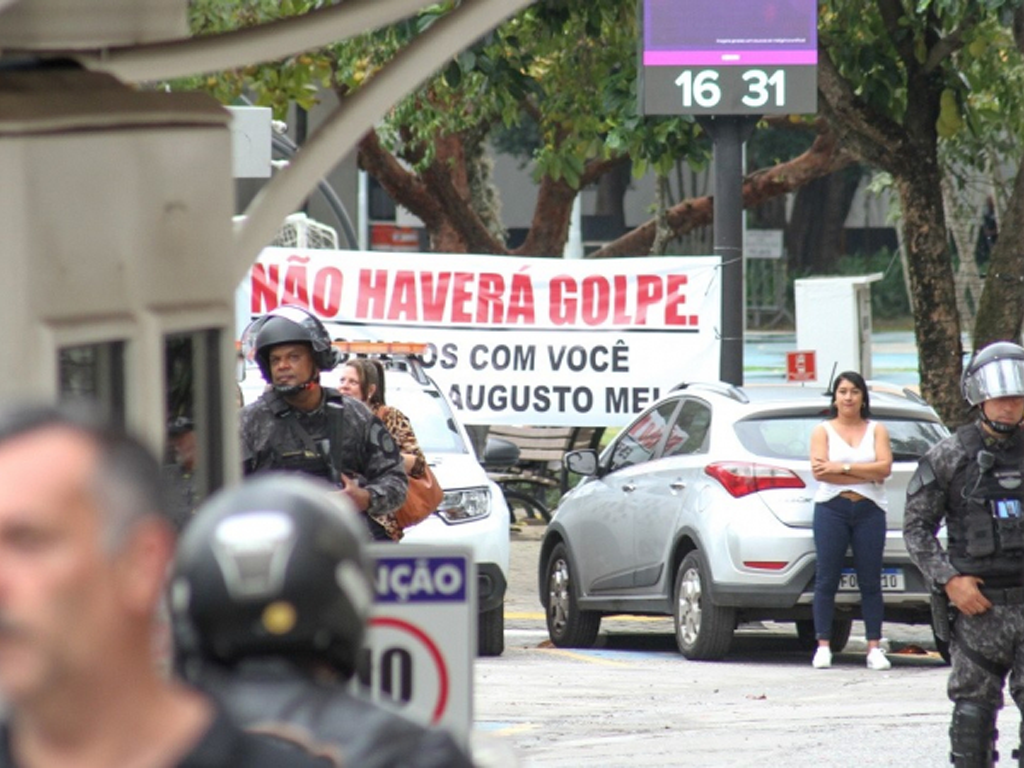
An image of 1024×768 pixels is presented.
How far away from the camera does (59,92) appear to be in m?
4.59

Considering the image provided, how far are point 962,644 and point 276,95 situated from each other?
353 inches

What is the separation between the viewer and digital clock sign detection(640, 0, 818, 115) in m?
14.3

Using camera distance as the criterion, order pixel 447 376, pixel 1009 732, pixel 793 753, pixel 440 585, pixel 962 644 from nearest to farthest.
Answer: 1. pixel 440 585
2. pixel 962 644
3. pixel 793 753
4. pixel 1009 732
5. pixel 447 376

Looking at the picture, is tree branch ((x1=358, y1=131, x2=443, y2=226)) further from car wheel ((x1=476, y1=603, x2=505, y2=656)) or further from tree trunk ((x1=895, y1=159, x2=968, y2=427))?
car wheel ((x1=476, y1=603, x2=505, y2=656))

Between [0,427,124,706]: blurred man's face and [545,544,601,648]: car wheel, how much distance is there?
11965 mm

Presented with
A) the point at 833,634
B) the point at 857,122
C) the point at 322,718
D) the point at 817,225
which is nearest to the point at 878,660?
the point at 833,634

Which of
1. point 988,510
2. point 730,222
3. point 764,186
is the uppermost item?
point 764,186

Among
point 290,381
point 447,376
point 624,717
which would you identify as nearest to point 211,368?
point 290,381

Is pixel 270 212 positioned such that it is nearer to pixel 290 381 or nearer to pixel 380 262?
pixel 290 381

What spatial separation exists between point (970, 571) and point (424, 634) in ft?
13.1

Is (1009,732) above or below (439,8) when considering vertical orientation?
below

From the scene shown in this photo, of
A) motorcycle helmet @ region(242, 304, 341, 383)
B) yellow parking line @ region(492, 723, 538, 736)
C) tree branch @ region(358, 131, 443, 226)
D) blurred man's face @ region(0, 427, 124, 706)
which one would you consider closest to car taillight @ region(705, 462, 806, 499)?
yellow parking line @ region(492, 723, 538, 736)

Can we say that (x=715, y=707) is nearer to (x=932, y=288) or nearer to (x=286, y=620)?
(x=932, y=288)

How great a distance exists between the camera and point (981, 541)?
849 centimetres
